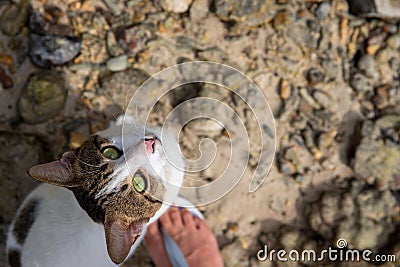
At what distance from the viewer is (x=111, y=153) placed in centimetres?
199

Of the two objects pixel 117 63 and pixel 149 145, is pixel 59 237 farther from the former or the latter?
pixel 117 63

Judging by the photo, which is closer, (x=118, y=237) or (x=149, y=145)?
(x=118, y=237)

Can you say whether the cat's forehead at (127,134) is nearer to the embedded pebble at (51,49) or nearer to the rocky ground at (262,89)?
the rocky ground at (262,89)

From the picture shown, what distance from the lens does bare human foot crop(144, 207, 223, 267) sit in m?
2.76

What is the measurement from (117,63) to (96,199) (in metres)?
1.01

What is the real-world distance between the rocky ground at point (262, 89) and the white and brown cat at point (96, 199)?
0.64m

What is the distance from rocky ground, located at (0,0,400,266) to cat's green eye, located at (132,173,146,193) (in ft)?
2.55

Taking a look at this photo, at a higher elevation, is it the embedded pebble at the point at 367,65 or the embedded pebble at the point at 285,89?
the embedded pebble at the point at 367,65

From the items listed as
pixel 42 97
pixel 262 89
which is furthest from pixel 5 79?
pixel 262 89

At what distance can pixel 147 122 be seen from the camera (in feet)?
8.76

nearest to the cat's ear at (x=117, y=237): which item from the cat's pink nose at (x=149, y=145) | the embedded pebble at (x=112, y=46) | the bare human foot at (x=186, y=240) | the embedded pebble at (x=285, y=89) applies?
the cat's pink nose at (x=149, y=145)

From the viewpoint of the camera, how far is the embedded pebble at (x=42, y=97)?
8.80ft

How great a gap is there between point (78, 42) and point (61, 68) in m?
0.17

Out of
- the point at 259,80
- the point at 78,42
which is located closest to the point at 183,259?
the point at 259,80
